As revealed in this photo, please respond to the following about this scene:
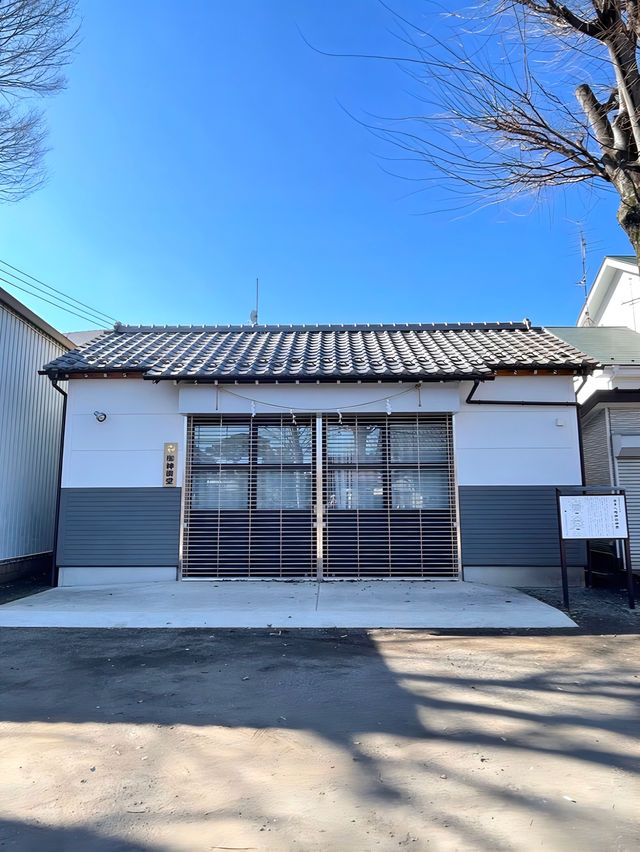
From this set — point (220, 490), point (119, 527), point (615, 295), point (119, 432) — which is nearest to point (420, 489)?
point (220, 490)

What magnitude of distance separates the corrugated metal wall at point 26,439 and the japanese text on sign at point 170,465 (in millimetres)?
2532

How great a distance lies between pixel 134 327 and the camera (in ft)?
36.8

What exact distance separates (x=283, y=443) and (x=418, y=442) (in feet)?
6.91

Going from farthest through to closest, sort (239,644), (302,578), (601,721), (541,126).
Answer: (302,578)
(541,126)
(239,644)
(601,721)

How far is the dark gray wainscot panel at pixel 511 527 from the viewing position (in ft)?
26.6

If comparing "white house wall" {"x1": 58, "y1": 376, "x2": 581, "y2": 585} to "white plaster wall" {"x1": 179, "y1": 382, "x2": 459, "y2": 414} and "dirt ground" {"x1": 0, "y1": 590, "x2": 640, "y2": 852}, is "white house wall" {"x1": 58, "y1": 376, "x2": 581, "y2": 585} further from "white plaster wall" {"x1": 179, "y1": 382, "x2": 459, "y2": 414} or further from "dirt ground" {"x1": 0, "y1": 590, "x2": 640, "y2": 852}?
"dirt ground" {"x1": 0, "y1": 590, "x2": 640, "y2": 852}

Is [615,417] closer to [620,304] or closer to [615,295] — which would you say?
[620,304]

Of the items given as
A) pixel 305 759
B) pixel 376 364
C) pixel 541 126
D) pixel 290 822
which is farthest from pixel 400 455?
pixel 290 822

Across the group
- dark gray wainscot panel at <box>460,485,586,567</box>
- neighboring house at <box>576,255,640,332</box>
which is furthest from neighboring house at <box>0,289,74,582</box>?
neighboring house at <box>576,255,640,332</box>

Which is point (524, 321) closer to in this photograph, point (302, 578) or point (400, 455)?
point (400, 455)

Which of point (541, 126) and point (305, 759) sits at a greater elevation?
point (541, 126)

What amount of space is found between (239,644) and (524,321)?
834 cm

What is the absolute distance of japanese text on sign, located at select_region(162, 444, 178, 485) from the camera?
8.39 m

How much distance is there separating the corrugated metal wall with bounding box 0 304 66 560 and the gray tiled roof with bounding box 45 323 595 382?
0.88 meters
